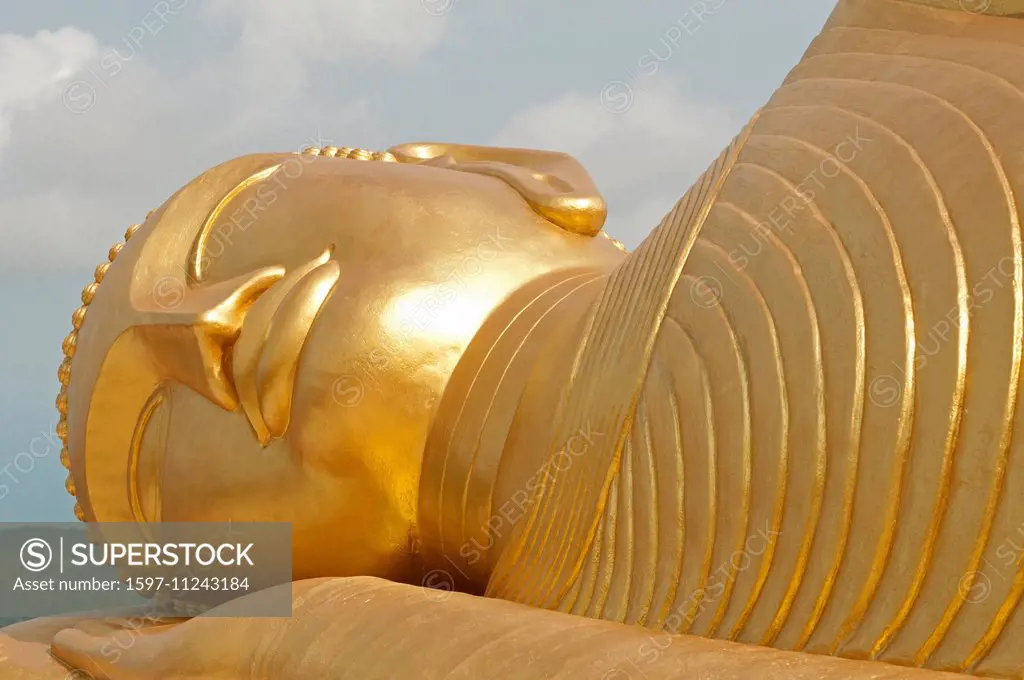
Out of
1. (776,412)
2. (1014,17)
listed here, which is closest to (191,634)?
(776,412)

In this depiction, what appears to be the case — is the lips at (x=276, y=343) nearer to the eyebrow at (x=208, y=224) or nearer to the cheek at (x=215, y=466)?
the cheek at (x=215, y=466)

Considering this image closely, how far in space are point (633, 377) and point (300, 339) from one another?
71cm

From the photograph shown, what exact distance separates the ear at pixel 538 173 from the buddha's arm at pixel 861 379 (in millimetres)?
597

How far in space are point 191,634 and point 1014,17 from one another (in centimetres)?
171

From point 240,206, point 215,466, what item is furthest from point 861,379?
point 240,206

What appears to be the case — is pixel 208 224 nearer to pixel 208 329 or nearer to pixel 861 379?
pixel 208 329

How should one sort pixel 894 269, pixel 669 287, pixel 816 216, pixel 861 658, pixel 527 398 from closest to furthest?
pixel 861 658, pixel 894 269, pixel 816 216, pixel 669 287, pixel 527 398

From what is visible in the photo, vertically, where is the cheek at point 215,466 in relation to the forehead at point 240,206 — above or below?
below

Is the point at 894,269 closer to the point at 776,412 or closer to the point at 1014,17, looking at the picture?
the point at 776,412

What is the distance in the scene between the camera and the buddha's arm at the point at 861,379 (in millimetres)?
1642

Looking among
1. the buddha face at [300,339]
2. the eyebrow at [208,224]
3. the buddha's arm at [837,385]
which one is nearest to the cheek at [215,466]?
the buddha face at [300,339]

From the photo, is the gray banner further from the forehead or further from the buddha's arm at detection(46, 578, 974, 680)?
the forehead

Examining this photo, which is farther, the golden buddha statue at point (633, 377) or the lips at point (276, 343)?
the lips at point (276, 343)

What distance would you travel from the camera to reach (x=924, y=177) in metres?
1.84
